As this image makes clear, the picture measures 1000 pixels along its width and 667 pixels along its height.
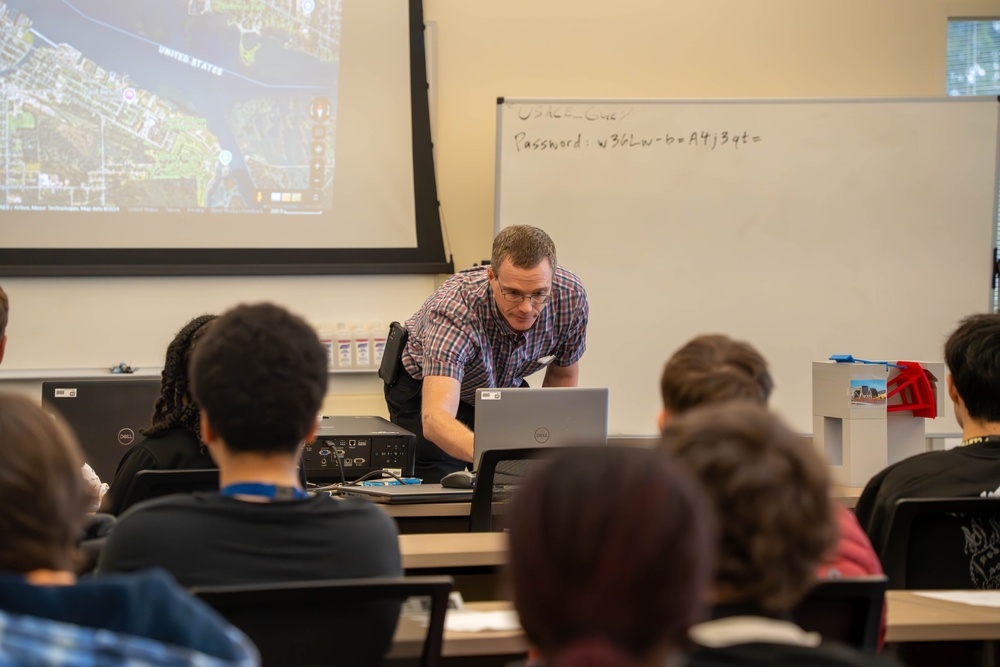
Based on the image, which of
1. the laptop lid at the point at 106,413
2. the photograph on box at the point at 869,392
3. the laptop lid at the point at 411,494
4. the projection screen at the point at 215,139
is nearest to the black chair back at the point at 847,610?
the laptop lid at the point at 411,494

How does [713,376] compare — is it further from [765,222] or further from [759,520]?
[765,222]

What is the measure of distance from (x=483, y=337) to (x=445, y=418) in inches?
16.3

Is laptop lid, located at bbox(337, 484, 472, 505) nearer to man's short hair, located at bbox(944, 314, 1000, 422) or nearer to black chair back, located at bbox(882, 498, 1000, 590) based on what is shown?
black chair back, located at bbox(882, 498, 1000, 590)

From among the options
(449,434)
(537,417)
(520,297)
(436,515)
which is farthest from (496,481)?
(520,297)

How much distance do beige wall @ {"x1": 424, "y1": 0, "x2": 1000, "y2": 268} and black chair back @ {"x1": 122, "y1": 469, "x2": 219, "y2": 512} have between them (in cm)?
275

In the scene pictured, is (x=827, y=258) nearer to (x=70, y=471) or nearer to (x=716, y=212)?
(x=716, y=212)

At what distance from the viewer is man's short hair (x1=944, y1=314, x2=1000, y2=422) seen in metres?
2.23

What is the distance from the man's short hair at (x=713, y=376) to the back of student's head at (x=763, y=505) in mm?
466

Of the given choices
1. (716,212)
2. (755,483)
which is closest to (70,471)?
(755,483)

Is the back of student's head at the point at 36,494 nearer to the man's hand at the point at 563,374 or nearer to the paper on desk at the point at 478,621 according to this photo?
the paper on desk at the point at 478,621

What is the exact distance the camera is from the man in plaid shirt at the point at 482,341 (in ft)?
10.5

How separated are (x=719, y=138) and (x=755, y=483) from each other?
3.84 m

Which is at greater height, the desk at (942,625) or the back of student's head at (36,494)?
the back of student's head at (36,494)

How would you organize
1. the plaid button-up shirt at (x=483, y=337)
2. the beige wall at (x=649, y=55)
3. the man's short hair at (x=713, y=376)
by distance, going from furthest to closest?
the beige wall at (x=649, y=55) < the plaid button-up shirt at (x=483, y=337) < the man's short hair at (x=713, y=376)
